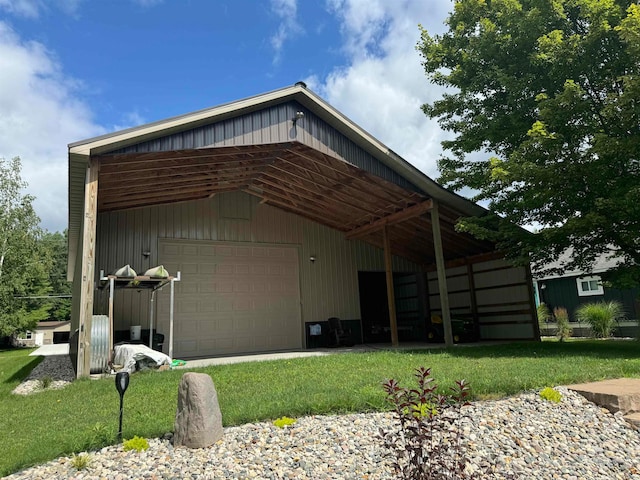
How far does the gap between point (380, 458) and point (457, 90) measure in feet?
33.6

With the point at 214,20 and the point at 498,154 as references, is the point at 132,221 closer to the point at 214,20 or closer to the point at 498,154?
the point at 214,20

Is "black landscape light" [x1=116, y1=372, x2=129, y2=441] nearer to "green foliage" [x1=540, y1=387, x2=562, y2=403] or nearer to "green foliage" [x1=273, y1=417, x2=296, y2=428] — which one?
"green foliage" [x1=273, y1=417, x2=296, y2=428]

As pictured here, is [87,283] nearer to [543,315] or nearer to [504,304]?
[504,304]

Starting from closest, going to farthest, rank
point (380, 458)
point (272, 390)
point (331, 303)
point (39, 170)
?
point (380, 458) < point (272, 390) < point (331, 303) < point (39, 170)

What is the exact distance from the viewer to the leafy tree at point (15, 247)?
23.1 meters

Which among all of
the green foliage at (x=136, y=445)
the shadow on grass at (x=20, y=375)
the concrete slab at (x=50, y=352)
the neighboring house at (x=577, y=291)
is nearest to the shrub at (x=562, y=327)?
the neighboring house at (x=577, y=291)

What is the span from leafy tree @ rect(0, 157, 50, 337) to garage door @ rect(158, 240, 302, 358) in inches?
705

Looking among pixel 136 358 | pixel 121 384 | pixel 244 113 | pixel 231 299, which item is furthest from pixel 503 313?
pixel 121 384

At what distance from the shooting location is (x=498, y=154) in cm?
1061

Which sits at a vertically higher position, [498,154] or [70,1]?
[70,1]

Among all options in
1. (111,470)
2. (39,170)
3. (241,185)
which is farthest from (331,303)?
(39,170)

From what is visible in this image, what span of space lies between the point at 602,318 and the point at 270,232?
10.4 metres

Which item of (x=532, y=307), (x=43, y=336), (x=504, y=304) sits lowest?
(x=43, y=336)

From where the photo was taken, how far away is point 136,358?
713cm
